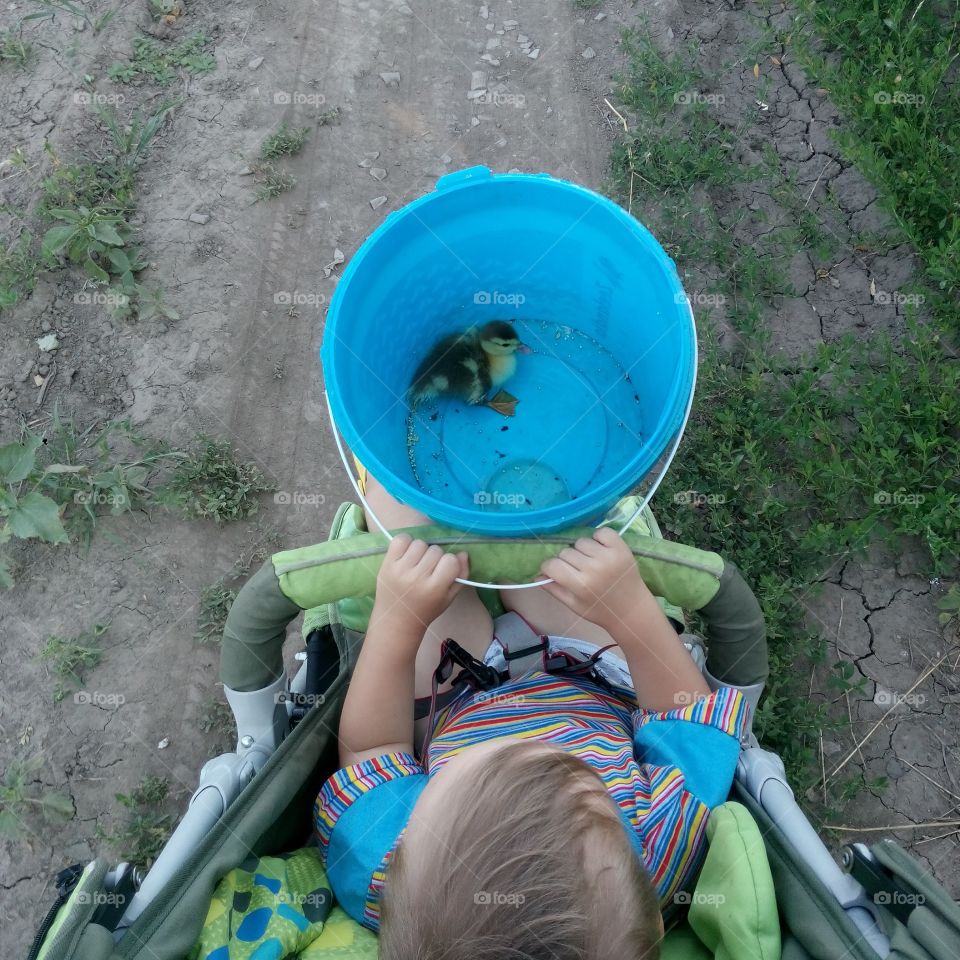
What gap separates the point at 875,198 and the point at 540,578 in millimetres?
1600

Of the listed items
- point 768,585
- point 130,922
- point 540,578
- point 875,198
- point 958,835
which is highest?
point 875,198

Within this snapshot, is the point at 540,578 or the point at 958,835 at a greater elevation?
the point at 540,578

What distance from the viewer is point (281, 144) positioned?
7.63ft

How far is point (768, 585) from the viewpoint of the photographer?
181 centimetres

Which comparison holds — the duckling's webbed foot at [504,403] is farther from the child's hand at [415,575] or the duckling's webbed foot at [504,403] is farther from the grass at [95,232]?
the grass at [95,232]

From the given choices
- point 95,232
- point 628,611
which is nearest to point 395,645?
point 628,611

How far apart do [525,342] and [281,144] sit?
1.10 metres

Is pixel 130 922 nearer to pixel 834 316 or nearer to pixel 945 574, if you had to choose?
pixel 945 574

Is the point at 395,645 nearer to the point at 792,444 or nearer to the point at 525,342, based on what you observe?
the point at 525,342

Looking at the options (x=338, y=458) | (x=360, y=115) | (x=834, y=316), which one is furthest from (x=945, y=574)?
(x=360, y=115)

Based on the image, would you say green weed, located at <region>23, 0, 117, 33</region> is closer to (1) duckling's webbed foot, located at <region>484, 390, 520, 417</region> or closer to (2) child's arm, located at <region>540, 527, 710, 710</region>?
(1) duckling's webbed foot, located at <region>484, 390, 520, 417</region>

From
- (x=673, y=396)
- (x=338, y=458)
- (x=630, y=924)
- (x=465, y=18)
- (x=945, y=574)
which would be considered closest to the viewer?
(x=630, y=924)

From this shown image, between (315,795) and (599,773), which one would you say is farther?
(315,795)

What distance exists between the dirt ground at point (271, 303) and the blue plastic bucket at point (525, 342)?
0.51 metres
